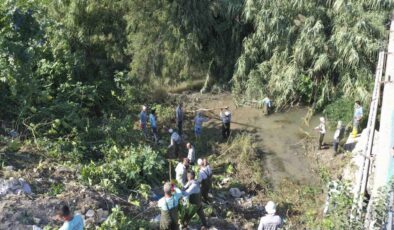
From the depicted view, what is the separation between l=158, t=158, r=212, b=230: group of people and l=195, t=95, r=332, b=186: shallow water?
9.74 feet

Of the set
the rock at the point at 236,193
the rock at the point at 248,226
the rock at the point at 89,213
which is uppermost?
the rock at the point at 89,213

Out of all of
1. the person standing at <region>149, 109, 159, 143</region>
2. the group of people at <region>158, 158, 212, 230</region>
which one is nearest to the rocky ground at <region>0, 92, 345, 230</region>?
the group of people at <region>158, 158, 212, 230</region>

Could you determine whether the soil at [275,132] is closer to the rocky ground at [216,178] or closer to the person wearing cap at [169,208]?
the rocky ground at [216,178]

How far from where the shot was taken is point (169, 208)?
862 centimetres

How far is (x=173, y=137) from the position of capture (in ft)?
44.0

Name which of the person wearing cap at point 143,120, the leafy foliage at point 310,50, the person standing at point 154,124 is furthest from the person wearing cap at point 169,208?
the leafy foliage at point 310,50

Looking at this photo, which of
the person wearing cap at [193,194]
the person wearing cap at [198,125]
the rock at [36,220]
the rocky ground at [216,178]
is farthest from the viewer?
the person wearing cap at [198,125]

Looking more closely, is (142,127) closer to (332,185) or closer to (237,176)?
(237,176)

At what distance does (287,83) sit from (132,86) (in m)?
4.69

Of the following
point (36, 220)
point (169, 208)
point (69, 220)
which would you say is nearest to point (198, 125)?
point (169, 208)

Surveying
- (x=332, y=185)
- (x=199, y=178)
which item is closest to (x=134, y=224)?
(x=199, y=178)

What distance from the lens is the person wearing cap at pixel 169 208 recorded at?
28.1 feet

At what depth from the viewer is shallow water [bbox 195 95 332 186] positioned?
13.5 metres

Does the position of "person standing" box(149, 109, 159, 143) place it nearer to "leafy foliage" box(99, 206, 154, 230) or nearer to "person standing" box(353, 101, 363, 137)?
"leafy foliage" box(99, 206, 154, 230)
